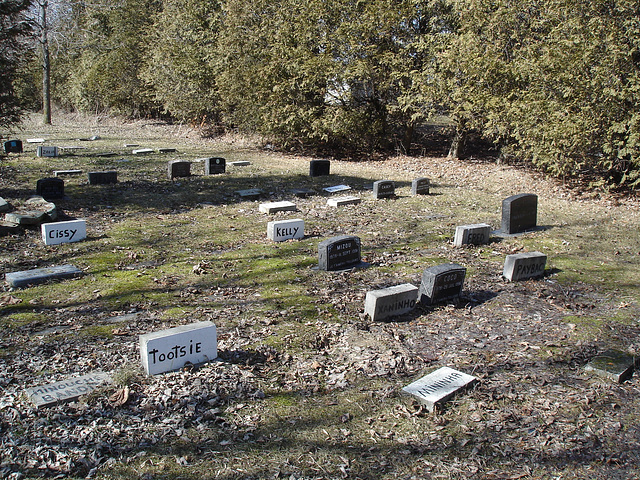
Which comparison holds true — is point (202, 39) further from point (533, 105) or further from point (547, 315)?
point (547, 315)

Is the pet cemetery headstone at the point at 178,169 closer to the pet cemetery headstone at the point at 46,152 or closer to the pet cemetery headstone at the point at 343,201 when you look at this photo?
the pet cemetery headstone at the point at 343,201

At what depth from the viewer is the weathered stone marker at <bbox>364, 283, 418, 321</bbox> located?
19.9 feet

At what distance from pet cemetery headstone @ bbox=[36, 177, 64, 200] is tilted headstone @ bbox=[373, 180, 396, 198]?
23.9 feet

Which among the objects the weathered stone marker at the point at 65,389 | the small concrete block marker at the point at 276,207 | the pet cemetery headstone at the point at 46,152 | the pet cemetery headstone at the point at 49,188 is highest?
the pet cemetery headstone at the point at 46,152

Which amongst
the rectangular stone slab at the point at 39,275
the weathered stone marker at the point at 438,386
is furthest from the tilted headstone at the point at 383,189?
the weathered stone marker at the point at 438,386

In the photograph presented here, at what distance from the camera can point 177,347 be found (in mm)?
4805

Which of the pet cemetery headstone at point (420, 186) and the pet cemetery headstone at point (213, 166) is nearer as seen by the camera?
the pet cemetery headstone at point (420, 186)

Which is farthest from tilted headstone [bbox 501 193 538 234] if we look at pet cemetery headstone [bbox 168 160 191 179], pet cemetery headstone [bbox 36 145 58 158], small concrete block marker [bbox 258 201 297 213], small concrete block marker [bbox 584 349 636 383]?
pet cemetery headstone [bbox 36 145 58 158]

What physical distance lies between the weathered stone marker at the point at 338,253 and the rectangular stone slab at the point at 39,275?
11.1ft

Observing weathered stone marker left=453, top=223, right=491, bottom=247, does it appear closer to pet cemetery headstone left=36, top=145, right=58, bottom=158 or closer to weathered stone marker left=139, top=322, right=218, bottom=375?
weathered stone marker left=139, top=322, right=218, bottom=375

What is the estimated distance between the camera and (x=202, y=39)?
26.4 m

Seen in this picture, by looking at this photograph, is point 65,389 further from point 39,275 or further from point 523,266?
point 523,266

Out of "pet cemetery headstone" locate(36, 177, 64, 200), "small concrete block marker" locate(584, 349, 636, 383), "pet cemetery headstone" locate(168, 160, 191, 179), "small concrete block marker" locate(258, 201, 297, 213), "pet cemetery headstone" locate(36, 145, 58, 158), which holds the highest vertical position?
"pet cemetery headstone" locate(36, 145, 58, 158)

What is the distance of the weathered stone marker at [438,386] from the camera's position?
173 inches
